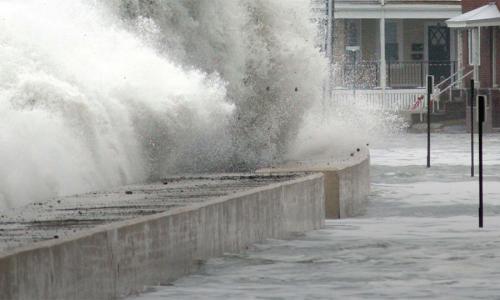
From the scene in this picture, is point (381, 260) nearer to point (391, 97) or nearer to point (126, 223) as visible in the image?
point (126, 223)

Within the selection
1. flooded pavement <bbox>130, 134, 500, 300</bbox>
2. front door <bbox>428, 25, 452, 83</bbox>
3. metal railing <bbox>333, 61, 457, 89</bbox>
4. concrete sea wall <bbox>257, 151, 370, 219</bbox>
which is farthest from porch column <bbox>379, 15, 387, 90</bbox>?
concrete sea wall <bbox>257, 151, 370, 219</bbox>

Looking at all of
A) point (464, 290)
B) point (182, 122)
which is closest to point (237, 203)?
point (464, 290)

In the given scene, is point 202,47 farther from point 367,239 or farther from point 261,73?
point 367,239

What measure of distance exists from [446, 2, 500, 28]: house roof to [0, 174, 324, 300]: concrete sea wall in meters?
39.3

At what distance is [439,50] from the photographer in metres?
68.5

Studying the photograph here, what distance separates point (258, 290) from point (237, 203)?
305cm

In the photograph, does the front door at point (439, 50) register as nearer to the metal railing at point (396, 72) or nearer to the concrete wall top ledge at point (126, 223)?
the metal railing at point (396, 72)

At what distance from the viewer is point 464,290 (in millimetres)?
12359

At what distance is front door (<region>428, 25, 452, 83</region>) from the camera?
2650 inches

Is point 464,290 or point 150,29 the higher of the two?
point 150,29

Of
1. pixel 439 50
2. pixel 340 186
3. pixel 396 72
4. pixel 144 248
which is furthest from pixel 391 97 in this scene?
pixel 144 248

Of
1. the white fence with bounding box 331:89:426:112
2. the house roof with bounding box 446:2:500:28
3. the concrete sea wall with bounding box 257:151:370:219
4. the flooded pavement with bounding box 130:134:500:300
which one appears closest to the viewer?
the flooded pavement with bounding box 130:134:500:300

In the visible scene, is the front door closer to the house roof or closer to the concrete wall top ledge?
the house roof

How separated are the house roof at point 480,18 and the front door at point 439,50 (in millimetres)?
8354
